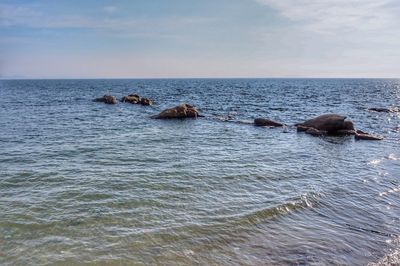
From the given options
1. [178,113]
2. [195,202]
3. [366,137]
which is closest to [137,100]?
[178,113]

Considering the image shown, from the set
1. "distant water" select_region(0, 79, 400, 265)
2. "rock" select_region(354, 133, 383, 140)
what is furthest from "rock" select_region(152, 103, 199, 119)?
"rock" select_region(354, 133, 383, 140)

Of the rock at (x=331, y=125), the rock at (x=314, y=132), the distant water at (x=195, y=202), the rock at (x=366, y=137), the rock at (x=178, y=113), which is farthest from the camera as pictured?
the rock at (x=178, y=113)

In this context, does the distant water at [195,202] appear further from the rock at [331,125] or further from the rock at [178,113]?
the rock at [178,113]

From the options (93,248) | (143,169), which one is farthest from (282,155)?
(93,248)

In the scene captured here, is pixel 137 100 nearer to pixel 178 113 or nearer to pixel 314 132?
pixel 178 113

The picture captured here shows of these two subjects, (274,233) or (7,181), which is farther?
(7,181)

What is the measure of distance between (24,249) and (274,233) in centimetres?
671

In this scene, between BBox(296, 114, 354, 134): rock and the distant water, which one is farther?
BBox(296, 114, 354, 134): rock

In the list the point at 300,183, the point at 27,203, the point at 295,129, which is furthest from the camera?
the point at 295,129

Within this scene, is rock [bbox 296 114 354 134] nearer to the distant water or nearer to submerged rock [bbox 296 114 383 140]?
submerged rock [bbox 296 114 383 140]

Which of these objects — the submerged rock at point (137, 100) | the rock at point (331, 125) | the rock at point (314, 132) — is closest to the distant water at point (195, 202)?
the rock at point (314, 132)

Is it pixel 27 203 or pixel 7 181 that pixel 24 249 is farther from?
pixel 7 181

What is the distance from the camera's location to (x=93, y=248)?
8.27 metres

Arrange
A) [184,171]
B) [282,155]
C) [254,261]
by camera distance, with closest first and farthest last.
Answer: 1. [254,261]
2. [184,171]
3. [282,155]
